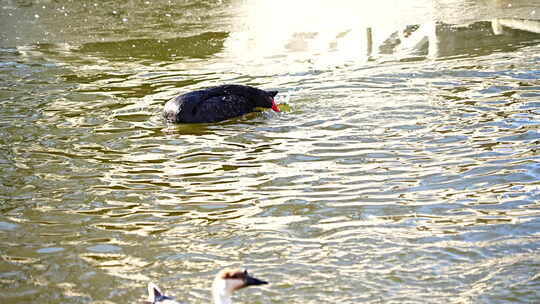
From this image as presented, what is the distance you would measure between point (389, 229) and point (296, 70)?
6126 mm

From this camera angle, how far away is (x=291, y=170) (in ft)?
24.8

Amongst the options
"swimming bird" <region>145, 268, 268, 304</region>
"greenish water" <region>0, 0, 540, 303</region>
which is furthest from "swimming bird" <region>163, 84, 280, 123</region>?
"swimming bird" <region>145, 268, 268, 304</region>

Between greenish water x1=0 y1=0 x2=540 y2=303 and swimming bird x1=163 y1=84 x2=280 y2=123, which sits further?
swimming bird x1=163 y1=84 x2=280 y2=123

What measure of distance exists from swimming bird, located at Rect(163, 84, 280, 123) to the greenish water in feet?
0.44

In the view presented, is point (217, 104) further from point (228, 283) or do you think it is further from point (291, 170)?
point (228, 283)

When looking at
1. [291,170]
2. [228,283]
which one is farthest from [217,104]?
[228,283]

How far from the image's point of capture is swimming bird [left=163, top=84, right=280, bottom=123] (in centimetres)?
943

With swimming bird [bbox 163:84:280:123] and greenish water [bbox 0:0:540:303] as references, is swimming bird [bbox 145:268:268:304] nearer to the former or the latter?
greenish water [bbox 0:0:540:303]

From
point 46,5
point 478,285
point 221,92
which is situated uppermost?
point 46,5

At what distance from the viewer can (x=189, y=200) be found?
6.86 meters

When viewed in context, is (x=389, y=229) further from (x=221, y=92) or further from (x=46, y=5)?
(x=46, y=5)

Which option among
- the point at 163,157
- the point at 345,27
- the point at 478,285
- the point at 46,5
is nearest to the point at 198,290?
the point at 478,285

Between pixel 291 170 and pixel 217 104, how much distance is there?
229 centimetres

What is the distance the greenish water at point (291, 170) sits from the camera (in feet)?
17.7
